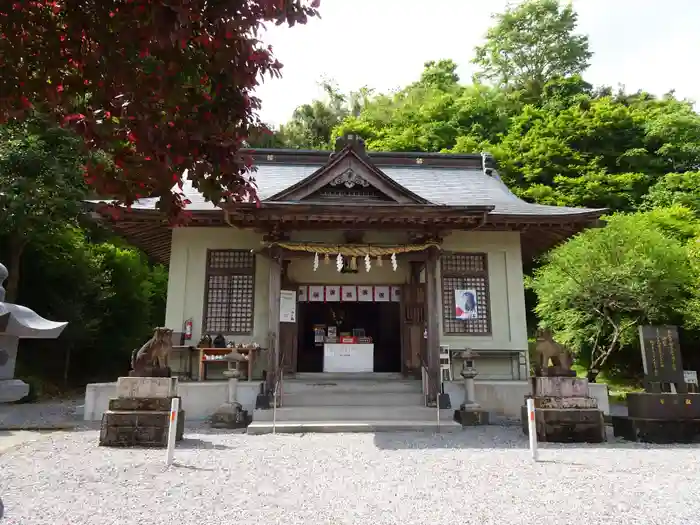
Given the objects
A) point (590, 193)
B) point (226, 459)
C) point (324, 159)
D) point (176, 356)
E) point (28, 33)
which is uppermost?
point (590, 193)

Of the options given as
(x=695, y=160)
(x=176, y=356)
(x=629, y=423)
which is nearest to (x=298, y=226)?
(x=176, y=356)

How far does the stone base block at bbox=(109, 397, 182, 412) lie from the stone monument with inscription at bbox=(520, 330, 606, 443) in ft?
20.9

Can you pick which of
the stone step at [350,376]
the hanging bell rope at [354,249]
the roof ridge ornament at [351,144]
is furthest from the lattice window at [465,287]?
the roof ridge ornament at [351,144]

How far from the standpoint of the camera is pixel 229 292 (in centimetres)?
1185

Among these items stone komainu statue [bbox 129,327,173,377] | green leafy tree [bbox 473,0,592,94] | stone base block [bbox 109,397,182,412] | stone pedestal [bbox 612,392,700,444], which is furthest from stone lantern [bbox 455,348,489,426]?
green leafy tree [bbox 473,0,592,94]

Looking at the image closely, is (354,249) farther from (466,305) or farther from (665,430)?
(665,430)

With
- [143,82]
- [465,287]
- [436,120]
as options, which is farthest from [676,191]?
[143,82]

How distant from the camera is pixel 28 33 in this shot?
312cm

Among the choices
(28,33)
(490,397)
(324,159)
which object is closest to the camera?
(28,33)

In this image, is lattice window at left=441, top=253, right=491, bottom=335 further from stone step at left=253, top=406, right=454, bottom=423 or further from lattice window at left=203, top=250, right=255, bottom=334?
lattice window at left=203, top=250, right=255, bottom=334

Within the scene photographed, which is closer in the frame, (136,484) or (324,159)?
(136,484)

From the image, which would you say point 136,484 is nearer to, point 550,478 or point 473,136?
point 550,478

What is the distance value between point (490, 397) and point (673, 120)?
25407 mm

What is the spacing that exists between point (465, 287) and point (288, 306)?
4.55 meters
